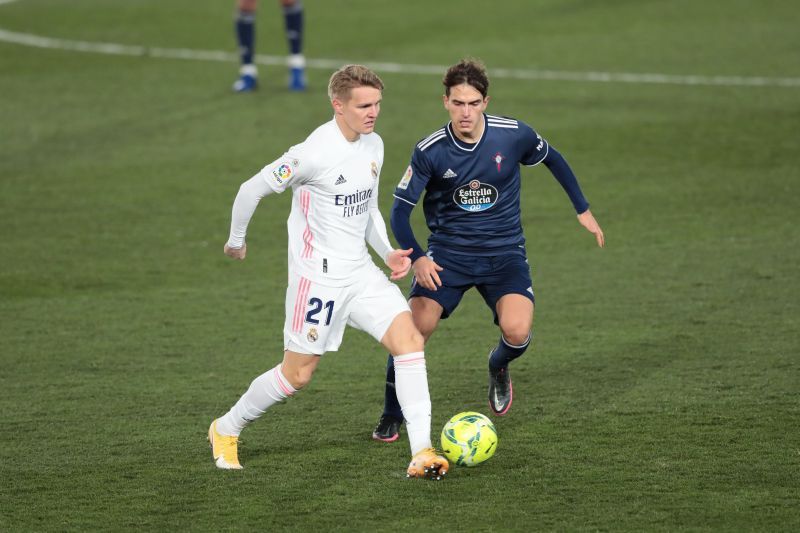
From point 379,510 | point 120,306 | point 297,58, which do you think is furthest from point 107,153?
point 379,510

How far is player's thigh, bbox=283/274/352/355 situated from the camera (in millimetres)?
5590

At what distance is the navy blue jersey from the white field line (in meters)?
8.71

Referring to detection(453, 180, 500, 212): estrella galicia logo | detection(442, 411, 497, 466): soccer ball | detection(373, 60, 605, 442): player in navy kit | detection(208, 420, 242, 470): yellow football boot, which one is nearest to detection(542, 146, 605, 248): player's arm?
detection(373, 60, 605, 442): player in navy kit

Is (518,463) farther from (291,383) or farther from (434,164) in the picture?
(434,164)

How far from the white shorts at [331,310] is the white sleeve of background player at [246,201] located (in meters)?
0.33

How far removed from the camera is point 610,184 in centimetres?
1109

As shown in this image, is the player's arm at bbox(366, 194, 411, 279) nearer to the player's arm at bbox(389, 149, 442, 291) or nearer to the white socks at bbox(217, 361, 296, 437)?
the player's arm at bbox(389, 149, 442, 291)

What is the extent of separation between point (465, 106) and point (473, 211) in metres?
0.58

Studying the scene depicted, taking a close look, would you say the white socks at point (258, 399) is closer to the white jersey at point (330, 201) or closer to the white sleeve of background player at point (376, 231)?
the white jersey at point (330, 201)

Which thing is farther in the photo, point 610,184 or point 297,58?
point 297,58

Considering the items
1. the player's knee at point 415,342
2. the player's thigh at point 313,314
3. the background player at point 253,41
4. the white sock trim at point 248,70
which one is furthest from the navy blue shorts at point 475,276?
the white sock trim at point 248,70

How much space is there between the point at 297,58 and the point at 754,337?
8113 mm

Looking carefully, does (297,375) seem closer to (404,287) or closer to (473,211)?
(473,211)

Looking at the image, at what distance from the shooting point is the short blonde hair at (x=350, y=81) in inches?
216
